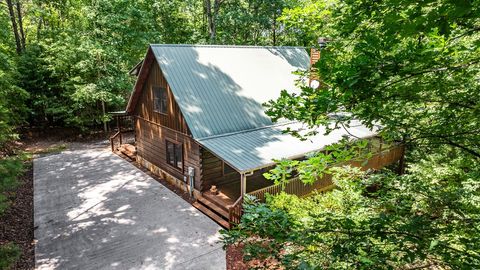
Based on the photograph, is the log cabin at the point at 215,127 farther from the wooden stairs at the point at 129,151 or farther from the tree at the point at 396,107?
the tree at the point at 396,107

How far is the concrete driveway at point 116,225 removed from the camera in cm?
837

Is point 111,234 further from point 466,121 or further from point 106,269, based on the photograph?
point 466,121

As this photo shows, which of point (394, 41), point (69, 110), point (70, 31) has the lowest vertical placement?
point (69, 110)

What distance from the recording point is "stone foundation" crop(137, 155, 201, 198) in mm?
12557

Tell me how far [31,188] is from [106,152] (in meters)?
5.51

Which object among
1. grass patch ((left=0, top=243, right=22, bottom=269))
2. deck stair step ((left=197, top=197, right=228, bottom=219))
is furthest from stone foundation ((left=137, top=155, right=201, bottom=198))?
grass patch ((left=0, top=243, right=22, bottom=269))

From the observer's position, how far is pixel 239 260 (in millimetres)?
8320

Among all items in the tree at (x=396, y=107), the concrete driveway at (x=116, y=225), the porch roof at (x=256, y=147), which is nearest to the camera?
the tree at (x=396, y=107)

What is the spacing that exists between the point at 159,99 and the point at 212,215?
600 centimetres

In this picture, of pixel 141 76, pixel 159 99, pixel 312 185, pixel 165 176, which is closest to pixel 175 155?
pixel 165 176

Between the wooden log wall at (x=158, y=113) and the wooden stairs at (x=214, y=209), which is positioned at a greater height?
the wooden log wall at (x=158, y=113)

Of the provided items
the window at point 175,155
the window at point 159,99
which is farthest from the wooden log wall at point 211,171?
the window at point 159,99

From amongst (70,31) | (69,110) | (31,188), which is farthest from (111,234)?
(70,31)

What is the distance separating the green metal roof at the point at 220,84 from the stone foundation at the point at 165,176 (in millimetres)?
2651
